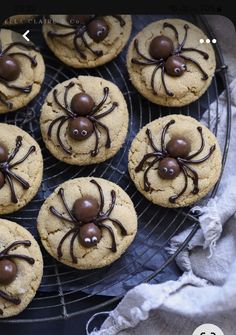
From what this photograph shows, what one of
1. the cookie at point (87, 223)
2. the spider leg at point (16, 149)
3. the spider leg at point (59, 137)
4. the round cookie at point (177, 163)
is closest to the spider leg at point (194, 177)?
the round cookie at point (177, 163)

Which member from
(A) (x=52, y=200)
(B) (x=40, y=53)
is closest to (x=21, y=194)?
(A) (x=52, y=200)

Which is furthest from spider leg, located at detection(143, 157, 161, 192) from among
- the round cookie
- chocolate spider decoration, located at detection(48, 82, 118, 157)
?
chocolate spider decoration, located at detection(48, 82, 118, 157)

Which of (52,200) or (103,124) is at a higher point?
(103,124)

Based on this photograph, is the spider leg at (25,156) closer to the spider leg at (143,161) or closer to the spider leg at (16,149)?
the spider leg at (16,149)

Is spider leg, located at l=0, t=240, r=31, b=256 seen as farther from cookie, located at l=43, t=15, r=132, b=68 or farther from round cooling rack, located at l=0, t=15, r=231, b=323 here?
cookie, located at l=43, t=15, r=132, b=68

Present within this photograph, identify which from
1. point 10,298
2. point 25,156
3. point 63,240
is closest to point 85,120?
point 25,156

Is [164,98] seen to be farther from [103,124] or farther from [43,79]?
[43,79]
